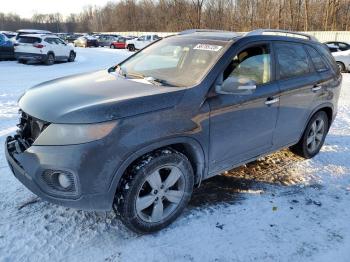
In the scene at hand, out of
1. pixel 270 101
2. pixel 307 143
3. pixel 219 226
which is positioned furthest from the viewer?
pixel 307 143

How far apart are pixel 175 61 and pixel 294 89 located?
1504 millimetres

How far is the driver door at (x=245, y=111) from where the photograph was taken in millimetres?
3500

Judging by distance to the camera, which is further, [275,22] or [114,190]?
[275,22]

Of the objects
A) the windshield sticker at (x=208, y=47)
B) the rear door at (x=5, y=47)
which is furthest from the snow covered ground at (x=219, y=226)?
the rear door at (x=5, y=47)

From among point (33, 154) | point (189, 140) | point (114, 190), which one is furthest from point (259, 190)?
point (33, 154)

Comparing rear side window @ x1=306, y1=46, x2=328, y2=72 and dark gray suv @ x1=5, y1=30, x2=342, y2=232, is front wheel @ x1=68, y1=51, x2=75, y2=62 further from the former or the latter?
rear side window @ x1=306, y1=46, x2=328, y2=72

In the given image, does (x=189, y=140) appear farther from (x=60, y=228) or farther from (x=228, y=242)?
(x=60, y=228)

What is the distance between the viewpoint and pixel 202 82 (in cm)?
339

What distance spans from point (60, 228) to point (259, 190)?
2.26 m

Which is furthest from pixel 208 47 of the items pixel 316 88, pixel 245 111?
pixel 316 88

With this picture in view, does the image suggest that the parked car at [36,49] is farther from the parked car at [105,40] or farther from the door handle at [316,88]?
the parked car at [105,40]

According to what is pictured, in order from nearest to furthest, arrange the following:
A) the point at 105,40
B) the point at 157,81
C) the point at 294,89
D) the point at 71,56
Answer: the point at 157,81
the point at 294,89
the point at 71,56
the point at 105,40

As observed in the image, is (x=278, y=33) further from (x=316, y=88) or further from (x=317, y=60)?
(x=316, y=88)

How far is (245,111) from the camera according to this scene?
373cm
